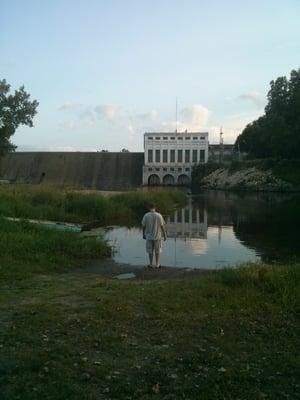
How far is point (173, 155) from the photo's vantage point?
134000 millimetres

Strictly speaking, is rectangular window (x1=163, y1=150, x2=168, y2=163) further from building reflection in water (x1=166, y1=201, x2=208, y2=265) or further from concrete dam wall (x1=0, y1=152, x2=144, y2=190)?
building reflection in water (x1=166, y1=201, x2=208, y2=265)

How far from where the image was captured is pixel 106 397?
507cm

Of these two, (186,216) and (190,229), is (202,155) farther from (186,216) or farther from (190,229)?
(190,229)

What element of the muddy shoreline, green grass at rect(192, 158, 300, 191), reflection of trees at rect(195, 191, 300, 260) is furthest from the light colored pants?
green grass at rect(192, 158, 300, 191)

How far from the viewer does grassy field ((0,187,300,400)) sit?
5.32 m

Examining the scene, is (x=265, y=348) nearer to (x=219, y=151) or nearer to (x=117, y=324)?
(x=117, y=324)

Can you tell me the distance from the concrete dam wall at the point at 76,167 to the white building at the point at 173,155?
338 centimetres

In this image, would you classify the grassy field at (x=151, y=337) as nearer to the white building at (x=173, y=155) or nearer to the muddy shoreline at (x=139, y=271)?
the muddy shoreline at (x=139, y=271)

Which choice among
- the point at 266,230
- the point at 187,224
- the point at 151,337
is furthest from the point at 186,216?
the point at 151,337

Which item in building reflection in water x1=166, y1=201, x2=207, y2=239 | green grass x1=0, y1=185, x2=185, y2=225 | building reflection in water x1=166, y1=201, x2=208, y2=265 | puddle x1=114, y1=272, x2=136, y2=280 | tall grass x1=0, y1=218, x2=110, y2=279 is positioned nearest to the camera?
tall grass x1=0, y1=218, x2=110, y2=279

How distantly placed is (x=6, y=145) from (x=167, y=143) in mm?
79008

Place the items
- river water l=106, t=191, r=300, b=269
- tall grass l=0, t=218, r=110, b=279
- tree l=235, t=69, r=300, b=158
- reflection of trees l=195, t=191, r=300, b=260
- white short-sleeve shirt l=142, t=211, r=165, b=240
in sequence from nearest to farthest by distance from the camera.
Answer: tall grass l=0, t=218, r=110, b=279 < white short-sleeve shirt l=142, t=211, r=165, b=240 < river water l=106, t=191, r=300, b=269 < reflection of trees l=195, t=191, r=300, b=260 < tree l=235, t=69, r=300, b=158

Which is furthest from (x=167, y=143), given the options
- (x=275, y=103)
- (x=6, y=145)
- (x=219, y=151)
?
(x=6, y=145)

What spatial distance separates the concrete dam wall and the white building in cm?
338
